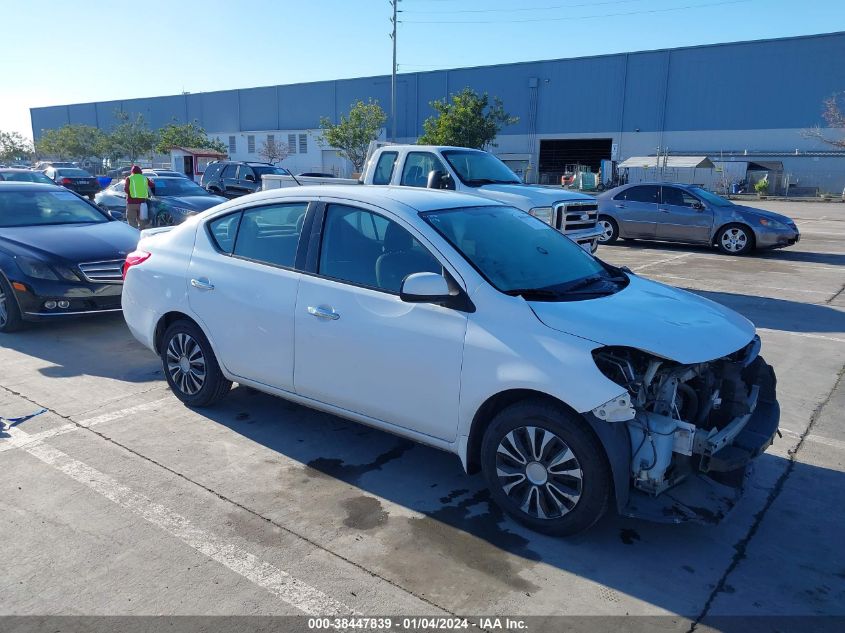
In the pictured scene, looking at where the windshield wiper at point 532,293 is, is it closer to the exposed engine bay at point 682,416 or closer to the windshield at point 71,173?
the exposed engine bay at point 682,416

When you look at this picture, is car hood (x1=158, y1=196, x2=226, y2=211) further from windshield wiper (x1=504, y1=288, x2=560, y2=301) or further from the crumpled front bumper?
the crumpled front bumper

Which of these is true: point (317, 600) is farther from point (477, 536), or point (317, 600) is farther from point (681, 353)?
point (681, 353)

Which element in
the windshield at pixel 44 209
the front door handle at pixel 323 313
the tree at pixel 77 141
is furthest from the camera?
the tree at pixel 77 141

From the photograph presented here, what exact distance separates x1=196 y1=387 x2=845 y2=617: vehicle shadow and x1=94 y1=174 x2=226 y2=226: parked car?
11.2m

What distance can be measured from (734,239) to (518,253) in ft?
40.8

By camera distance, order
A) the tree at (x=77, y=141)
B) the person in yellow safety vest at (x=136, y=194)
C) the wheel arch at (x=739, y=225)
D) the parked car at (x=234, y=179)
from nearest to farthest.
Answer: the person in yellow safety vest at (x=136, y=194)
the wheel arch at (x=739, y=225)
the parked car at (x=234, y=179)
the tree at (x=77, y=141)

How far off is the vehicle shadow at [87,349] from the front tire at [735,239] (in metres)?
12.6

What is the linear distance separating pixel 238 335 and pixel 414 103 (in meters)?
56.3

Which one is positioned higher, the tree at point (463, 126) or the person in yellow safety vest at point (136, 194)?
the tree at point (463, 126)

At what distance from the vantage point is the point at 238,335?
4.76 metres

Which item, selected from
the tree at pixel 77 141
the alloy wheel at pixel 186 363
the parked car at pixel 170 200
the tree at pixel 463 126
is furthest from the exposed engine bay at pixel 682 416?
the tree at pixel 77 141

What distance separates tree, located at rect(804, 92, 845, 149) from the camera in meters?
42.4

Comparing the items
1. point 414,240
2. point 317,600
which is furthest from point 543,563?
point 414,240

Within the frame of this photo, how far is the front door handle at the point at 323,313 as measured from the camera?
4.17 metres
